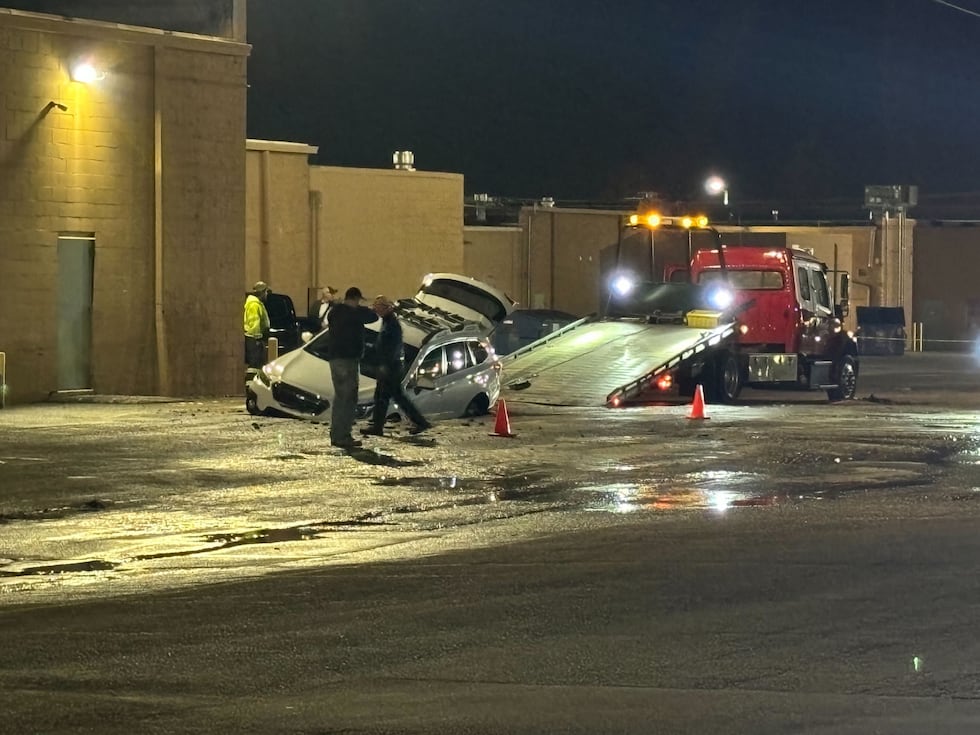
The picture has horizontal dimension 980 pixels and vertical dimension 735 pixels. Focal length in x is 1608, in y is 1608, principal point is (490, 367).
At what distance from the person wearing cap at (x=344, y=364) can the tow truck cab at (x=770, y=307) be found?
1170 centimetres

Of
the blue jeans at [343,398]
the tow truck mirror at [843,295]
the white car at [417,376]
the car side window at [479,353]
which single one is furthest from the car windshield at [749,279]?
the blue jeans at [343,398]

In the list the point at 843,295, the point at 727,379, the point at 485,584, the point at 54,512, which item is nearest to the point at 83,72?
the point at 727,379

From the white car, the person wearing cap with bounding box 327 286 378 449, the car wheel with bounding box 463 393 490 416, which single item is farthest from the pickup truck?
the person wearing cap with bounding box 327 286 378 449

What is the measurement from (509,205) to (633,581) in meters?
52.5

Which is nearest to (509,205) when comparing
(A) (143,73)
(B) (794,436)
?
(A) (143,73)

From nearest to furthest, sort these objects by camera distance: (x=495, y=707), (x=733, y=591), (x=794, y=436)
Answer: (x=495, y=707)
(x=733, y=591)
(x=794, y=436)

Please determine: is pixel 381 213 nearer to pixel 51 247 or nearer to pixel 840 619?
pixel 51 247

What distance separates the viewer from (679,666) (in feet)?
25.5

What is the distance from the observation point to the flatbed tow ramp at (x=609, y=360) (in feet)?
81.6

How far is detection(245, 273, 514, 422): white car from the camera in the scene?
68.8ft

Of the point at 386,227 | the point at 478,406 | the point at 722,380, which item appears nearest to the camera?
the point at 478,406

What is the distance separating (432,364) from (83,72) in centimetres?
779

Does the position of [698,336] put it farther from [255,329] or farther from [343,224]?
[343,224]

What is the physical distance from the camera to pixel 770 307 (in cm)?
2936
